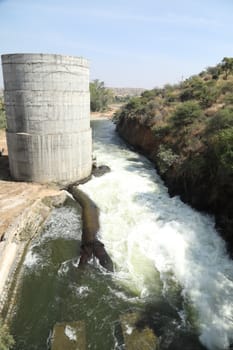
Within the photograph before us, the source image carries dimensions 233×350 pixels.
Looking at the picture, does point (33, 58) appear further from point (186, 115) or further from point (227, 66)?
point (227, 66)

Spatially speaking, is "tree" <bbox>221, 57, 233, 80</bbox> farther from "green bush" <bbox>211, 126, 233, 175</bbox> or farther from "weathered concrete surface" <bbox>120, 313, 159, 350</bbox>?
"weathered concrete surface" <bbox>120, 313, 159, 350</bbox>

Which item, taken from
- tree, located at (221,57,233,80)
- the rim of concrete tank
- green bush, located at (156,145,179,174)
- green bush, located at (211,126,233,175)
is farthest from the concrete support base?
tree, located at (221,57,233,80)

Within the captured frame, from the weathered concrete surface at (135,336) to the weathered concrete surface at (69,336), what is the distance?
103cm

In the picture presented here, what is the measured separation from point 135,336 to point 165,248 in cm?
374

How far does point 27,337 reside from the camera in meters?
6.41

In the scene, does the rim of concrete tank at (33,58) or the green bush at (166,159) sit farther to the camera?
the green bush at (166,159)

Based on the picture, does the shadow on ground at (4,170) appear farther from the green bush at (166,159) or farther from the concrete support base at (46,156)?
the green bush at (166,159)

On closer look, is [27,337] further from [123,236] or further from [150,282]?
[123,236]

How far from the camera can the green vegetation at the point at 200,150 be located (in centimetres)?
1023

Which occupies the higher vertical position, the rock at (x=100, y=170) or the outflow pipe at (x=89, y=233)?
the rock at (x=100, y=170)

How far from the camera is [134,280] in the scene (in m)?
8.20

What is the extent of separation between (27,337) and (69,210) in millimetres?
6462

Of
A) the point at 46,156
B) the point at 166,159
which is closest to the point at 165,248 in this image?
the point at 166,159

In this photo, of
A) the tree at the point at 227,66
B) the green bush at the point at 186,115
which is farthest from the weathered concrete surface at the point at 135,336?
the tree at the point at 227,66
